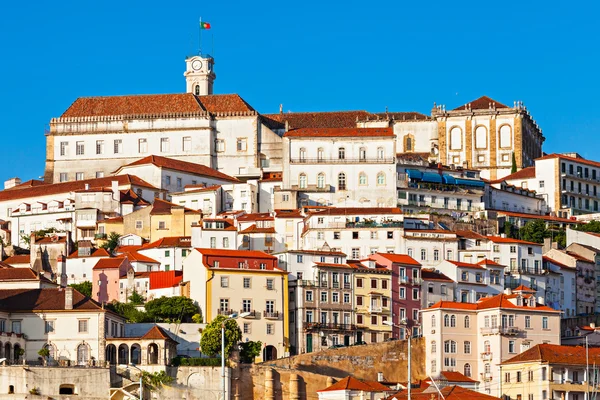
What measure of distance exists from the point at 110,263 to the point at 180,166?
1127 inches

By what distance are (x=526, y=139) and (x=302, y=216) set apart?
40.6m

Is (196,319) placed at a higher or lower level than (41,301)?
lower

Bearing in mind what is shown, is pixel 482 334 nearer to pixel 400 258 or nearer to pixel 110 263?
pixel 400 258

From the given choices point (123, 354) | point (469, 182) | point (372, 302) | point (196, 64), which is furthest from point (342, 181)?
point (196, 64)

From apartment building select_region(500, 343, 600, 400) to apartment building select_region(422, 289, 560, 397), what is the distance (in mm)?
2935

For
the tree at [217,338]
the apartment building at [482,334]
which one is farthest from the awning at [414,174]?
the tree at [217,338]

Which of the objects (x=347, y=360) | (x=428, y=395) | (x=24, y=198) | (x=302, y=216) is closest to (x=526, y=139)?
(x=302, y=216)

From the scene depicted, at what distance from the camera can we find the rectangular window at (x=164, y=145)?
141125 millimetres

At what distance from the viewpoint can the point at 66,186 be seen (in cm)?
13225

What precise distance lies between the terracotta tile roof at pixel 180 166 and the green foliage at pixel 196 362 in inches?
1789

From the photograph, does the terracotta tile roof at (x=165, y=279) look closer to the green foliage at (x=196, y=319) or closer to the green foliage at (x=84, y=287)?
the green foliage at (x=84, y=287)

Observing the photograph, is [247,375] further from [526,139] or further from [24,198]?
[526,139]

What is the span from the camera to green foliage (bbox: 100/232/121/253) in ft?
385

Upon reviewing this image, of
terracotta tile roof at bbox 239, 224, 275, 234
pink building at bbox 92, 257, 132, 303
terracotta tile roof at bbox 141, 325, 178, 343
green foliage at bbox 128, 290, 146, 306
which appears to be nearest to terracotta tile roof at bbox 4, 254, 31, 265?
pink building at bbox 92, 257, 132, 303
